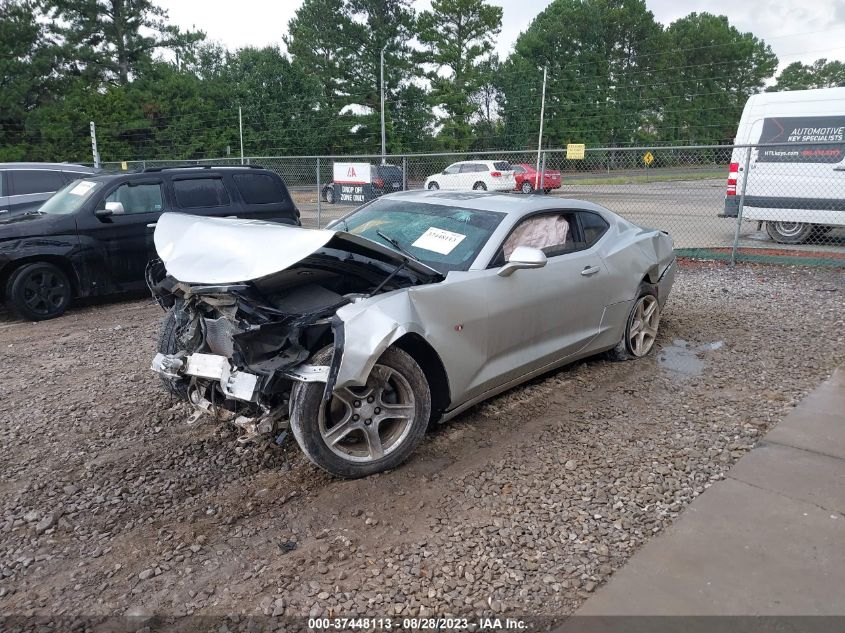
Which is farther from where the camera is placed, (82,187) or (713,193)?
(713,193)

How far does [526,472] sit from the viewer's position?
3682mm

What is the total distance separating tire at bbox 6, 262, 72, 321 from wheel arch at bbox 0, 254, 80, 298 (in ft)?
0.12

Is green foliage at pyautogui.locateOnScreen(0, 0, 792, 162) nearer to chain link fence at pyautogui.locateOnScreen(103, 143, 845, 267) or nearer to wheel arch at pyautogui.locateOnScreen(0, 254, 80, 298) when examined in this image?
chain link fence at pyautogui.locateOnScreen(103, 143, 845, 267)

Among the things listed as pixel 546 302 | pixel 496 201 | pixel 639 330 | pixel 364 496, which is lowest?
pixel 364 496

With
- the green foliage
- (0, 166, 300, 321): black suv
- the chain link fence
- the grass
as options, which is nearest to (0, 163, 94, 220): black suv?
the chain link fence

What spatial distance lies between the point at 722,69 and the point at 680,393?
60622 mm

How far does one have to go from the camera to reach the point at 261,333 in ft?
11.0

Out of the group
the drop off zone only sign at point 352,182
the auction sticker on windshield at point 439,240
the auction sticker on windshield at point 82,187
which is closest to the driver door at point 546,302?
the auction sticker on windshield at point 439,240

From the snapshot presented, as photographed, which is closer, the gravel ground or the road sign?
the gravel ground

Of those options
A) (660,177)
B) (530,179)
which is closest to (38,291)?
(660,177)

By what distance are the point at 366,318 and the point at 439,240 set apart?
4.05 feet

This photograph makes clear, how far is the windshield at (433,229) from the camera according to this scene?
13.8 ft

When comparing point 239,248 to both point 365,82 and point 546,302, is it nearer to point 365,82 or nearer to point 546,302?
point 546,302

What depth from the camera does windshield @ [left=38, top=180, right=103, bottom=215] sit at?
7.64 metres
